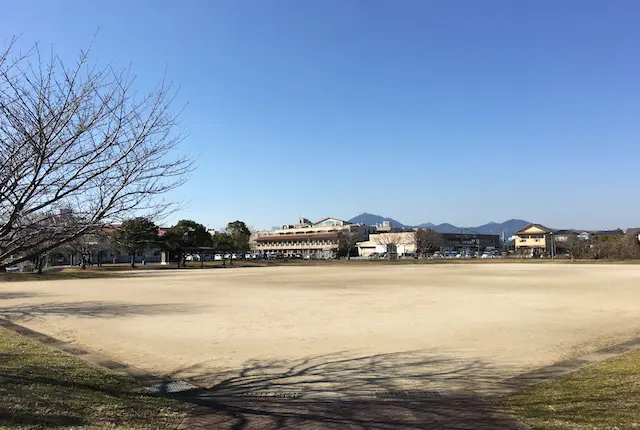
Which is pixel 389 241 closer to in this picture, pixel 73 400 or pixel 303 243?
pixel 303 243

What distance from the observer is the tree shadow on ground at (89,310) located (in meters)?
18.1

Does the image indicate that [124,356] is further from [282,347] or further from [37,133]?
[37,133]

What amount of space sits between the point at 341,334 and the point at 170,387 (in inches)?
255

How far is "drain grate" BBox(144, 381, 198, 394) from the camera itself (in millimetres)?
7305

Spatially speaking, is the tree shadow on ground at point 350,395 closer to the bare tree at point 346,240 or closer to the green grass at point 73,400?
the green grass at point 73,400

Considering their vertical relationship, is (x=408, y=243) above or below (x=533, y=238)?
below

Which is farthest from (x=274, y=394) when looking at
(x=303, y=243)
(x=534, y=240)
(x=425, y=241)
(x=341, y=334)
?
(x=303, y=243)

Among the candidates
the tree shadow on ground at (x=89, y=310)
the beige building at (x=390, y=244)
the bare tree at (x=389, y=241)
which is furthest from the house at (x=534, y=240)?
the tree shadow on ground at (x=89, y=310)

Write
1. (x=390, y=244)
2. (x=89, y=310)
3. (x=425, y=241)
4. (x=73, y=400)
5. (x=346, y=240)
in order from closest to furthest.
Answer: (x=73, y=400), (x=89, y=310), (x=425, y=241), (x=390, y=244), (x=346, y=240)

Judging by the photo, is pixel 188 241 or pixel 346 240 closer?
pixel 188 241

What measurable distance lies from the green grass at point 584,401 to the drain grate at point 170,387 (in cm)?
485

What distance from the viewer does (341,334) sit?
13336 mm

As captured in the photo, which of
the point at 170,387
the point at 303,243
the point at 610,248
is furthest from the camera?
the point at 303,243

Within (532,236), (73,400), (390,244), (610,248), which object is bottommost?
(73,400)
